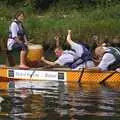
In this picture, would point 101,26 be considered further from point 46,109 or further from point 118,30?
point 46,109

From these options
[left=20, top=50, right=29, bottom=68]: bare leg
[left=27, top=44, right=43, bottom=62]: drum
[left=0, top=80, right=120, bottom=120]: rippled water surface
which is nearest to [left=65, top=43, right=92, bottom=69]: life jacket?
[left=0, top=80, right=120, bottom=120]: rippled water surface

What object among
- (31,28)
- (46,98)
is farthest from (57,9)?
(46,98)

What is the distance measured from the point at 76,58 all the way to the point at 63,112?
243 inches

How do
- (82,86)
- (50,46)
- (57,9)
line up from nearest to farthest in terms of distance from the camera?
(82,86) < (50,46) < (57,9)

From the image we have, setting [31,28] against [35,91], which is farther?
[31,28]

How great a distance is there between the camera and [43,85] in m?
19.7

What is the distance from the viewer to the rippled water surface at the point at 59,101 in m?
14.1

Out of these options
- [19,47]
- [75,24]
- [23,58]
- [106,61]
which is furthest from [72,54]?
[75,24]

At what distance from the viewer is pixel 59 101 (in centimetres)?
1622

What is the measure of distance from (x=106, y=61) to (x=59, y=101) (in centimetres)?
406

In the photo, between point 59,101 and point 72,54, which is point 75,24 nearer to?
point 72,54

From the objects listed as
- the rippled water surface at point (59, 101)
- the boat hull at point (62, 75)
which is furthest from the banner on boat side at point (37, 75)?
the rippled water surface at point (59, 101)

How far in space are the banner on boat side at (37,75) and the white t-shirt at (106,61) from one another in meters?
1.14

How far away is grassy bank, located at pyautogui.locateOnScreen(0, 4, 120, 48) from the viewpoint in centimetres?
3375
